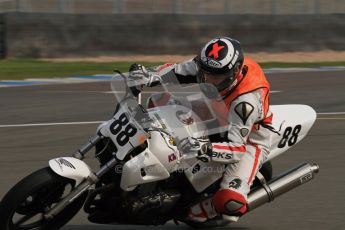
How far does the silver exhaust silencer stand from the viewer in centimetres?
592

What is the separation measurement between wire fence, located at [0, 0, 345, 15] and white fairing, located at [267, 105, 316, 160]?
13.8 m

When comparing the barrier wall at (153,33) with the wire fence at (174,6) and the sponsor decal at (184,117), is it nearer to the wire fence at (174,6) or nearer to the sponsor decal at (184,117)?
the wire fence at (174,6)

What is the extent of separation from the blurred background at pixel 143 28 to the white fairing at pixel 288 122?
1285 centimetres

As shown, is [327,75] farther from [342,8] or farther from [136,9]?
[342,8]

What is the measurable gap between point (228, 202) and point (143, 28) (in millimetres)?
14432

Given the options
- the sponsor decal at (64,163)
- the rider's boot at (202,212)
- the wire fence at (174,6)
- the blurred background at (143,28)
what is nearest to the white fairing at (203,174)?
the rider's boot at (202,212)

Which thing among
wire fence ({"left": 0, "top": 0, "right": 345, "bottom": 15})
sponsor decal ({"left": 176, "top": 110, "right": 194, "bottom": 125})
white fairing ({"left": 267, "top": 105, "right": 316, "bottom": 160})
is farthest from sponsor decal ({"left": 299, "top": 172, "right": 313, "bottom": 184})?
wire fence ({"left": 0, "top": 0, "right": 345, "bottom": 15})

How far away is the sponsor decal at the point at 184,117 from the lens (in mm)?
5620

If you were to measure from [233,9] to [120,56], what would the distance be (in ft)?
16.2

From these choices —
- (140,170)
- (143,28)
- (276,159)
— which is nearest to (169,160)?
(140,170)

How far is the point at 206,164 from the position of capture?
5.77 meters

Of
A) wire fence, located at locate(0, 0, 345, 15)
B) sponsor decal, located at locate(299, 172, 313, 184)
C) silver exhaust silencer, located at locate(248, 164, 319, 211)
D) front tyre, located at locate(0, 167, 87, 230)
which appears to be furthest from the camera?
wire fence, located at locate(0, 0, 345, 15)

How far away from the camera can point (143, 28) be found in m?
19.8

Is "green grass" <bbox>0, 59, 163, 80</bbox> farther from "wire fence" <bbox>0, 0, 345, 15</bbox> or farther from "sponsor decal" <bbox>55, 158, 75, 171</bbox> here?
"sponsor decal" <bbox>55, 158, 75, 171</bbox>
